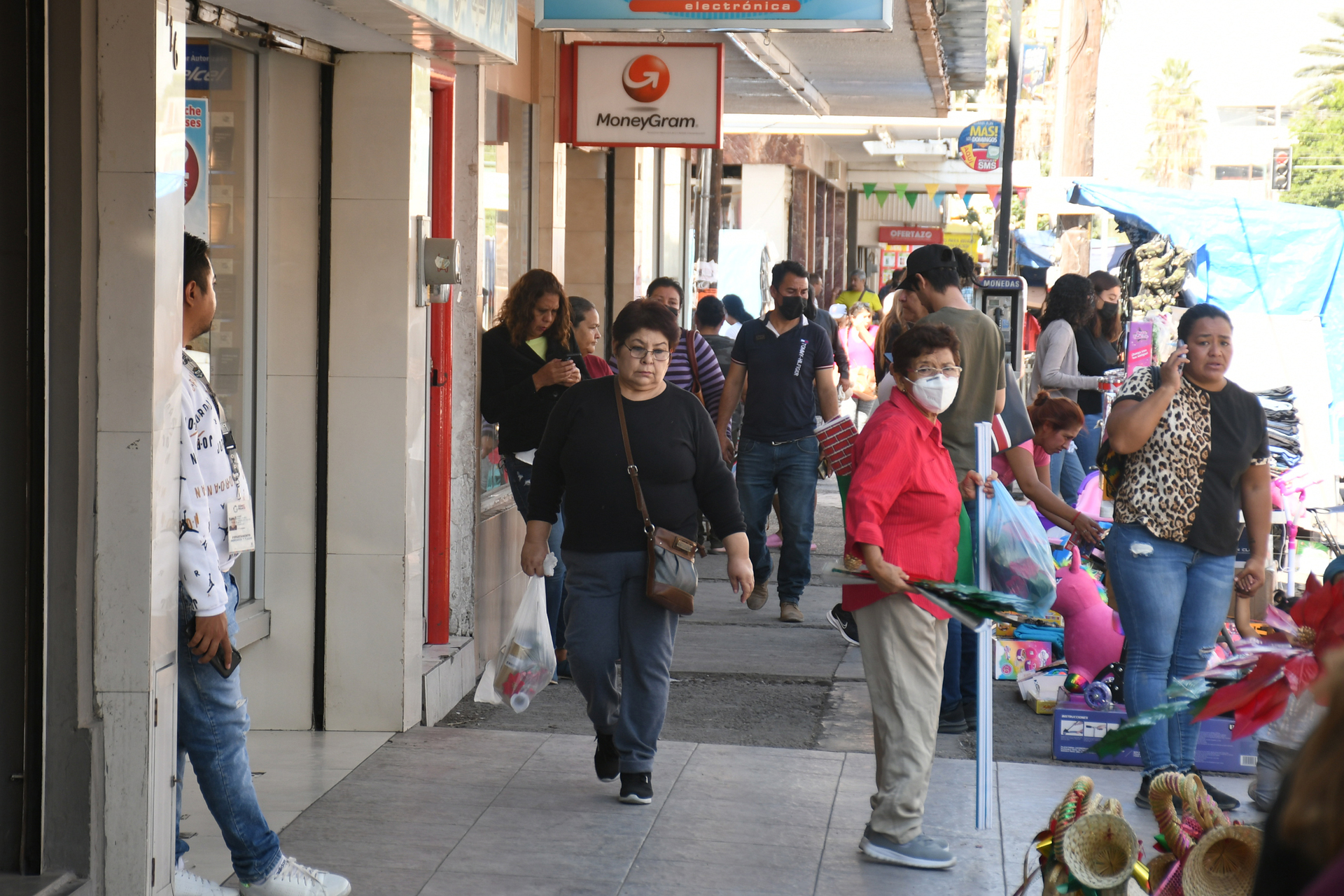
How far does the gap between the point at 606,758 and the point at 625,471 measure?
1.11 meters

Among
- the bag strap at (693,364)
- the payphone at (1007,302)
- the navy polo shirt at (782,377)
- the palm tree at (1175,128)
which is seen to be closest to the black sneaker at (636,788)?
the navy polo shirt at (782,377)

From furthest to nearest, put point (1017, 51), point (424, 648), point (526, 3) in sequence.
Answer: point (1017, 51)
point (526, 3)
point (424, 648)

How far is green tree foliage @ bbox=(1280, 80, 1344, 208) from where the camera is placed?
66.6 m

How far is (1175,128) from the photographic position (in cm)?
9425

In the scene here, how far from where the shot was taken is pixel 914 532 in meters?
4.65

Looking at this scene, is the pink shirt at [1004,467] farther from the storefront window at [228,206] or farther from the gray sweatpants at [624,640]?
the storefront window at [228,206]

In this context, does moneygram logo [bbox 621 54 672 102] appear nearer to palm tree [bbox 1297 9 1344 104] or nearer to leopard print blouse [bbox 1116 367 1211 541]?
leopard print blouse [bbox 1116 367 1211 541]

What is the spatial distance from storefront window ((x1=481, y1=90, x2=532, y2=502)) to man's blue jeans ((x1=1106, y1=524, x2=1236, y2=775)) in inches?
130

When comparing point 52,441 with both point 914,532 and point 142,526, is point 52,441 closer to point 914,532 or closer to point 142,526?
point 142,526

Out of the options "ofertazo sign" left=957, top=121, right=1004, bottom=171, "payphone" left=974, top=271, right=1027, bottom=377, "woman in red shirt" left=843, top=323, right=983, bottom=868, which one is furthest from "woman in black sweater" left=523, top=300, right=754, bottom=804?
"ofertazo sign" left=957, top=121, right=1004, bottom=171

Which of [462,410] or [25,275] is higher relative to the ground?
[25,275]

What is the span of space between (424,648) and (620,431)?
6.71 feet

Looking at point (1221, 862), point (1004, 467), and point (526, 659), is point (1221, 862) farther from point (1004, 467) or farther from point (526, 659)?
Answer: point (1004, 467)

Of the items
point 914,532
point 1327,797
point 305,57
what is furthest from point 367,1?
point 1327,797
